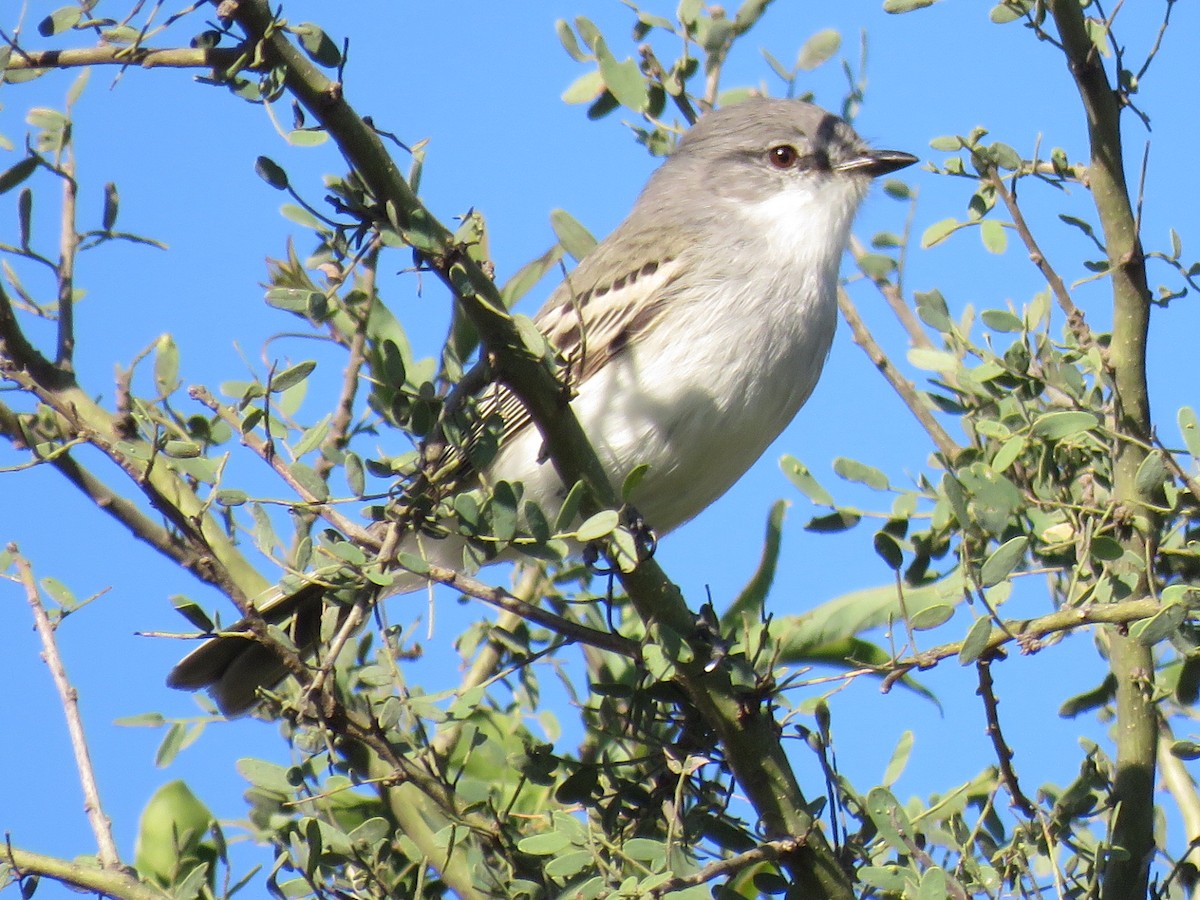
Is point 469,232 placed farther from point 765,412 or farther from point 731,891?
point 765,412

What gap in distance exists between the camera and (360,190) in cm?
212

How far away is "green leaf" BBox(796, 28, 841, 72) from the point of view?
414 cm

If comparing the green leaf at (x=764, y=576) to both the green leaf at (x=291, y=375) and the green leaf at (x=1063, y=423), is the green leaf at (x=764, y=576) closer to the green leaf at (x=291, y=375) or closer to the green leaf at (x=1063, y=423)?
the green leaf at (x=1063, y=423)

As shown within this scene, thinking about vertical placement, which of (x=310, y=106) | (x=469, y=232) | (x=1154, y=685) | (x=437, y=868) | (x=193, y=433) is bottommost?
(x=1154, y=685)

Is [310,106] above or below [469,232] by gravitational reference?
above

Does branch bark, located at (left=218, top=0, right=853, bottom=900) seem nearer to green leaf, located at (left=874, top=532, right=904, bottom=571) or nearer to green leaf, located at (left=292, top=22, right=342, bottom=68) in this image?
green leaf, located at (left=292, top=22, right=342, bottom=68)

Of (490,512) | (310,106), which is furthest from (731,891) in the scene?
(310,106)

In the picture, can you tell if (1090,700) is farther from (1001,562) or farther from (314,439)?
(314,439)

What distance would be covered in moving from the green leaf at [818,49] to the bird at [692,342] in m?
0.57

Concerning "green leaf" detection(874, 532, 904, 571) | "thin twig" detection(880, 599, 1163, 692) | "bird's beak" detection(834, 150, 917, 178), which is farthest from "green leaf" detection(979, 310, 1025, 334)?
"bird's beak" detection(834, 150, 917, 178)

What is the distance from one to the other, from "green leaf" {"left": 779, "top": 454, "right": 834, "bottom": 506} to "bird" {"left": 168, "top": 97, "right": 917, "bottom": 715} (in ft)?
2.71

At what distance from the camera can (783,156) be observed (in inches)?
203

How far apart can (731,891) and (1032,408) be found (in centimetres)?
108

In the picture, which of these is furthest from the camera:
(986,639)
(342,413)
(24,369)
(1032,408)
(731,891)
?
(342,413)
